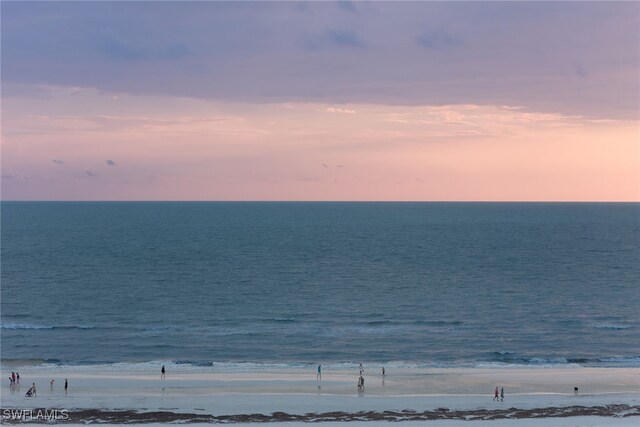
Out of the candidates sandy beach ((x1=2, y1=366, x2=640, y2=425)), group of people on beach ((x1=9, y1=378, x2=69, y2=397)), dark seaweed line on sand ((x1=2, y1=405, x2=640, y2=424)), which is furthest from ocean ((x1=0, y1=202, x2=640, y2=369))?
dark seaweed line on sand ((x1=2, y1=405, x2=640, y2=424))

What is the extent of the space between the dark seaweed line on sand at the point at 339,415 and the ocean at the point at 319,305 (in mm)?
11558

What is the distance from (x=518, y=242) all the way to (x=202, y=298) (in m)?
92.5

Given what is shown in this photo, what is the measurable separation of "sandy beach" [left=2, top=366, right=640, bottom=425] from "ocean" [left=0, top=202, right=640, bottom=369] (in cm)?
305

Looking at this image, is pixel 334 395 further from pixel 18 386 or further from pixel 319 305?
pixel 319 305

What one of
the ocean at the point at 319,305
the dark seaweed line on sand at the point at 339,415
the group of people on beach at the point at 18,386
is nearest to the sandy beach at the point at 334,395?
the dark seaweed line on sand at the point at 339,415

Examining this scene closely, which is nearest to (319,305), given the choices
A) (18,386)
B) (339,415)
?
(339,415)

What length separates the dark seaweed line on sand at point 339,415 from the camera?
3644cm

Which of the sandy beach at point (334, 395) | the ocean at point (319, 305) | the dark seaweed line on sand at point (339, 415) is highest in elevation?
the ocean at point (319, 305)

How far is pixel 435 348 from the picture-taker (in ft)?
180

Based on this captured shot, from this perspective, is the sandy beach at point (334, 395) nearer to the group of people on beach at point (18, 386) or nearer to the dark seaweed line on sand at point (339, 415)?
the dark seaweed line on sand at point (339, 415)

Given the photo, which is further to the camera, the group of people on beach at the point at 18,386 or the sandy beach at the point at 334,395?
the group of people on beach at the point at 18,386

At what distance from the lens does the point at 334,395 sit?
4228 centimetres

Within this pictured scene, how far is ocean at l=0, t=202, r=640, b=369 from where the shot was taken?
53219 millimetres

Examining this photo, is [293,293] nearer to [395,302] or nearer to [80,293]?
[395,302]
